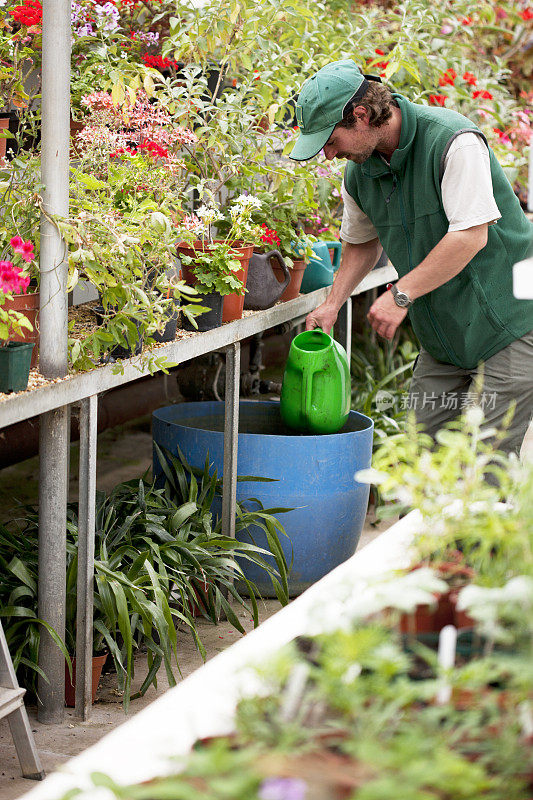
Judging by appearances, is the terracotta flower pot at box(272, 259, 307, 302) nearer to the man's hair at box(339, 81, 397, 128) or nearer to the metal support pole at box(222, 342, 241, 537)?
the metal support pole at box(222, 342, 241, 537)

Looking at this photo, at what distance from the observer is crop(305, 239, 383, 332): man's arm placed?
2.94 meters

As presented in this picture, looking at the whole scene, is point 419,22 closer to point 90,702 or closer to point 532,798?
point 90,702

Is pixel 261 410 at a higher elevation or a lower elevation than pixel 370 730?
lower

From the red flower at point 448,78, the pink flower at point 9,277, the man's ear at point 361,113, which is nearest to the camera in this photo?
the pink flower at point 9,277

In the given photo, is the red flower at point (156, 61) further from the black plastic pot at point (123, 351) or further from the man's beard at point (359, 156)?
the black plastic pot at point (123, 351)

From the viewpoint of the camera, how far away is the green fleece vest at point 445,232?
98.0 inches

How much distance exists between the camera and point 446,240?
2.39 m

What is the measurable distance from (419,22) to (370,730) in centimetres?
354

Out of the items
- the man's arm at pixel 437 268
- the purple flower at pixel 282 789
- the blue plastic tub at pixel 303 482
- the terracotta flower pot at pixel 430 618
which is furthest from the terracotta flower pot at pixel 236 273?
the purple flower at pixel 282 789

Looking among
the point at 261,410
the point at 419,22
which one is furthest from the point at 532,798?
the point at 419,22

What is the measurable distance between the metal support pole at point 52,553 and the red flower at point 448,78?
2640 mm

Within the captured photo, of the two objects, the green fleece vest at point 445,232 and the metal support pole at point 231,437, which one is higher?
the green fleece vest at point 445,232

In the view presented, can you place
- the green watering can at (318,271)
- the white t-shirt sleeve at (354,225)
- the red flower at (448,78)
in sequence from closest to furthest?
the white t-shirt sleeve at (354,225) < the green watering can at (318,271) < the red flower at (448,78)

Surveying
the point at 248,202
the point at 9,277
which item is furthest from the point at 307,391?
the point at 9,277
